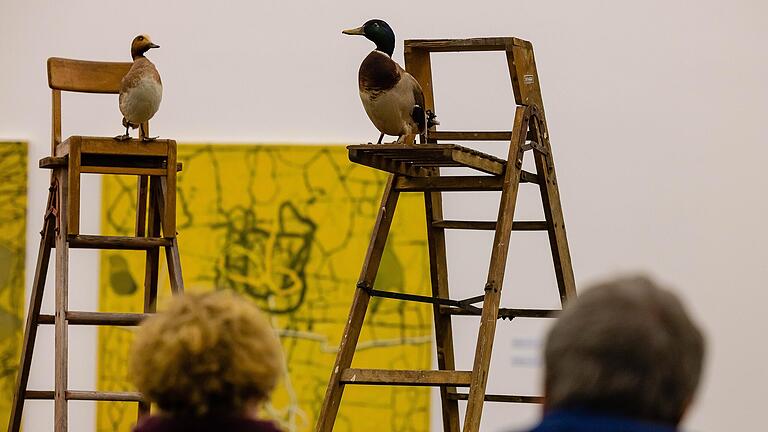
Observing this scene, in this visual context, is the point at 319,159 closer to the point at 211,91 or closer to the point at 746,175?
the point at 211,91

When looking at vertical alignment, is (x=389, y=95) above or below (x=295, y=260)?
above

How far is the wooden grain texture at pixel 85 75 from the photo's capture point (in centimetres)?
527

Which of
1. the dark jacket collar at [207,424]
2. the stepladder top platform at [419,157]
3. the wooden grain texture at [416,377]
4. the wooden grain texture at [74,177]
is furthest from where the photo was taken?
the wooden grain texture at [74,177]

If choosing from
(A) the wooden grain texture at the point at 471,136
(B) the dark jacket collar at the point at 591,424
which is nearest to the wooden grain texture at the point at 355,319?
(A) the wooden grain texture at the point at 471,136

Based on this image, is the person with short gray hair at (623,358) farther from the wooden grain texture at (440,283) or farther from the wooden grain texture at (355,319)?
the wooden grain texture at (440,283)

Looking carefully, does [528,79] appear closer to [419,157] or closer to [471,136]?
[471,136]

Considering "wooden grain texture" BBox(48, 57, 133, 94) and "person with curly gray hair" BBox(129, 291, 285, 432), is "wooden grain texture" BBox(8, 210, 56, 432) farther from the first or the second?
"person with curly gray hair" BBox(129, 291, 285, 432)

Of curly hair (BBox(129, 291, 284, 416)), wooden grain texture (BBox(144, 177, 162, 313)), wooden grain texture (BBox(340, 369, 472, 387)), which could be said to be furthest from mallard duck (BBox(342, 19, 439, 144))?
curly hair (BBox(129, 291, 284, 416))

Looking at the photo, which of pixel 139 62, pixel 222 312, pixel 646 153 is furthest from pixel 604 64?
pixel 222 312

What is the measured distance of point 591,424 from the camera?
70.4 inches

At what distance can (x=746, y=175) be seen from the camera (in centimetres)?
650

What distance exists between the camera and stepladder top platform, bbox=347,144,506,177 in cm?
418

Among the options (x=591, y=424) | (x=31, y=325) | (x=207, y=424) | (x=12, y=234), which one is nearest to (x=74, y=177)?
(x=31, y=325)

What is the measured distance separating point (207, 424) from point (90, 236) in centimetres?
286
